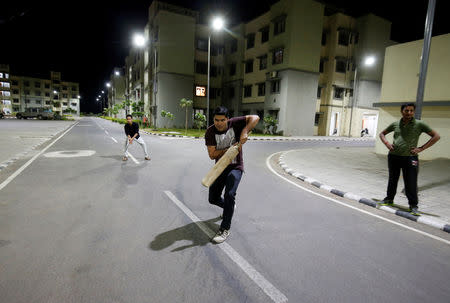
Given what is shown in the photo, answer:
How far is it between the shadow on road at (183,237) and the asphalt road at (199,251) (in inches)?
0.6

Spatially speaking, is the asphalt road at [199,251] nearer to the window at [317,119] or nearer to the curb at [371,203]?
the curb at [371,203]

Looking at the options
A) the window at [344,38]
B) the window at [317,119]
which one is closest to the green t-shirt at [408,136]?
the window at [317,119]

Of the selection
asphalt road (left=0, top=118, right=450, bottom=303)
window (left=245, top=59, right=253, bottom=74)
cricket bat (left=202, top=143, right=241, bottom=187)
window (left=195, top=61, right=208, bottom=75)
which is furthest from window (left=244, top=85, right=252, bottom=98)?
cricket bat (left=202, top=143, right=241, bottom=187)

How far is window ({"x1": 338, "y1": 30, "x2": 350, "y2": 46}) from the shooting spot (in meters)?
31.0

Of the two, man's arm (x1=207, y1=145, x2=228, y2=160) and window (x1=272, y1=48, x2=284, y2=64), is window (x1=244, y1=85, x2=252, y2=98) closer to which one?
window (x1=272, y1=48, x2=284, y2=64)

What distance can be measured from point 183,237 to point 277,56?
94.8 feet

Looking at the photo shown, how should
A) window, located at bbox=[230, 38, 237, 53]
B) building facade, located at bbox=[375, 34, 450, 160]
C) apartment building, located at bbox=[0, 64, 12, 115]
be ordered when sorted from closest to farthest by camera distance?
building facade, located at bbox=[375, 34, 450, 160], window, located at bbox=[230, 38, 237, 53], apartment building, located at bbox=[0, 64, 12, 115]

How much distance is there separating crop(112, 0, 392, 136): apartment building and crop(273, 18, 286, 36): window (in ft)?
0.49

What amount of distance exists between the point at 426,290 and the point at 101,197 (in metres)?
5.45

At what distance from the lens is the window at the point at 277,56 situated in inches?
1129

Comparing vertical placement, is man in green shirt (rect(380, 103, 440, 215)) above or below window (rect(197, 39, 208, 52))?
below

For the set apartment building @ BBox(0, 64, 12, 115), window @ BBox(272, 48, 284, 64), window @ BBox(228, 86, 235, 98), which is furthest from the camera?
apartment building @ BBox(0, 64, 12, 115)

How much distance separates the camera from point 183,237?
3789 millimetres

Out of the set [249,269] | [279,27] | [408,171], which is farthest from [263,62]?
[249,269]
